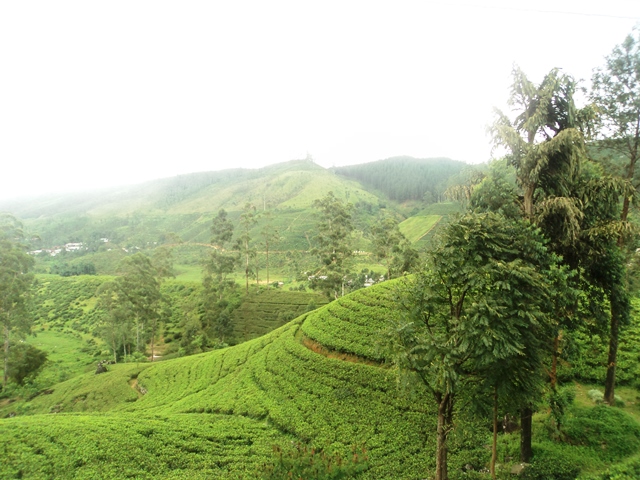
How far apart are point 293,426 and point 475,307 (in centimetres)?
1041

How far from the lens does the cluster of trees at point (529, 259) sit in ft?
27.6

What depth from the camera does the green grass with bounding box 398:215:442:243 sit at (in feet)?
322

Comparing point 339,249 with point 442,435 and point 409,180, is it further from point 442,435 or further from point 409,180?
point 409,180

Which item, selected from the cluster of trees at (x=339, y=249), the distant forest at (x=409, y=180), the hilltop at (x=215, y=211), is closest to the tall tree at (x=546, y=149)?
the cluster of trees at (x=339, y=249)

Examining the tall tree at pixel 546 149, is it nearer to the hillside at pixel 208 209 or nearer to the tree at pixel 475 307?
the tree at pixel 475 307

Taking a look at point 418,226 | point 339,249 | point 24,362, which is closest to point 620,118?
point 339,249

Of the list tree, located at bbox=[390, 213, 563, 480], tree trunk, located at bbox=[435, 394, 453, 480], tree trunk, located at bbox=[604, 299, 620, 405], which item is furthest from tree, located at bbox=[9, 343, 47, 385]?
tree trunk, located at bbox=[604, 299, 620, 405]

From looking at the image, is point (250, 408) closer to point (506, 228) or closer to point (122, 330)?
point (506, 228)

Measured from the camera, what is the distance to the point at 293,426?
14.8 metres

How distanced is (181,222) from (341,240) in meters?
103

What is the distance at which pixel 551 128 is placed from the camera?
441 inches

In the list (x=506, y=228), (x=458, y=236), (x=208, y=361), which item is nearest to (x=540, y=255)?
(x=506, y=228)

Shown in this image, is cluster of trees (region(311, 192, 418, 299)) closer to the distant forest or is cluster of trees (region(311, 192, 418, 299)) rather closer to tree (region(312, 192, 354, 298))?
tree (region(312, 192, 354, 298))

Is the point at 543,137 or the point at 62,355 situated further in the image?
the point at 62,355
